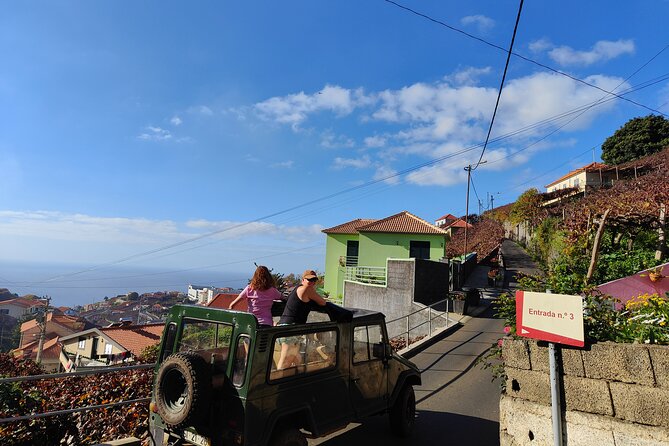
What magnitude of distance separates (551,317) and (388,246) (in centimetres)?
2371

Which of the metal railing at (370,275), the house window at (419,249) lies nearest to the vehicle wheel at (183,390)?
the metal railing at (370,275)

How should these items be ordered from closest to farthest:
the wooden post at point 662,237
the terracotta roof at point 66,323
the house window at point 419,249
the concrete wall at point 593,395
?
the concrete wall at point 593,395, the wooden post at point 662,237, the house window at point 419,249, the terracotta roof at point 66,323

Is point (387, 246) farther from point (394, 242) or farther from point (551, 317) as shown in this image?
point (551, 317)

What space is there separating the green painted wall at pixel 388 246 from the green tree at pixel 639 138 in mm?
29062

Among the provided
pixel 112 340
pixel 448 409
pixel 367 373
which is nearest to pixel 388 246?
pixel 448 409

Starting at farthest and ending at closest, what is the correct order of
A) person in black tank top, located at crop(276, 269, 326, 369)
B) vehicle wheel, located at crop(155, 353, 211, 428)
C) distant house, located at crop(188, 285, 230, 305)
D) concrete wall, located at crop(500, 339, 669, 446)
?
distant house, located at crop(188, 285, 230, 305), person in black tank top, located at crop(276, 269, 326, 369), vehicle wheel, located at crop(155, 353, 211, 428), concrete wall, located at crop(500, 339, 669, 446)

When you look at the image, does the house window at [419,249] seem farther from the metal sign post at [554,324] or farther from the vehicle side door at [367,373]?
the metal sign post at [554,324]

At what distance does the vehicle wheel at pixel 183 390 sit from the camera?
3.63 m

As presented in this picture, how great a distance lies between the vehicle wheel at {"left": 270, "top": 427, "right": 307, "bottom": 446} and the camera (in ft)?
12.8

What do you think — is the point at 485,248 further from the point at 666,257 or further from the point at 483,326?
the point at 666,257

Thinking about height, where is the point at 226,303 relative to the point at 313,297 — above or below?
below

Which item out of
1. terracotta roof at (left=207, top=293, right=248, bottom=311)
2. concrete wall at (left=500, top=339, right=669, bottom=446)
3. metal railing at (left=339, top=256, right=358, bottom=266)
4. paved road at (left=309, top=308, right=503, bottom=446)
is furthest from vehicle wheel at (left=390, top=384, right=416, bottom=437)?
metal railing at (left=339, top=256, right=358, bottom=266)

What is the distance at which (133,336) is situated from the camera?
116 ft

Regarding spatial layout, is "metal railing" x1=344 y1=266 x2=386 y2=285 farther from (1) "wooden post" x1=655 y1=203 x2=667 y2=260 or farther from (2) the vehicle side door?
(2) the vehicle side door
